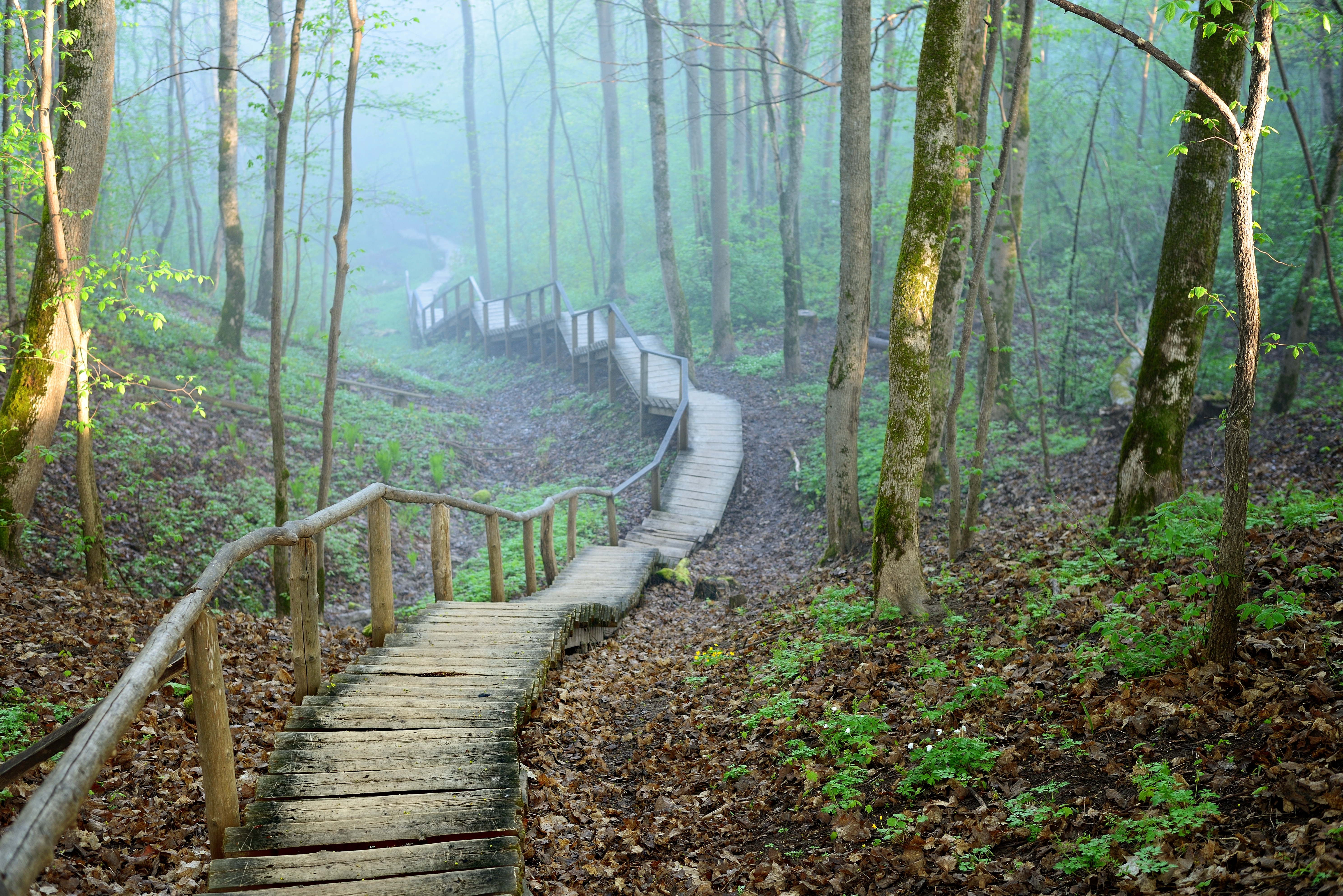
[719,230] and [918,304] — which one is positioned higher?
[719,230]

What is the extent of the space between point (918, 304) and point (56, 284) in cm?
670

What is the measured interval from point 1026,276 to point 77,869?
20.5 metres

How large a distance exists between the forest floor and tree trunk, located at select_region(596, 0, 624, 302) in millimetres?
20348

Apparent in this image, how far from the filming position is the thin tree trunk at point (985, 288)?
6398mm

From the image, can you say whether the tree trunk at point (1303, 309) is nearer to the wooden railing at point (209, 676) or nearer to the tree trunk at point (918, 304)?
the tree trunk at point (918, 304)

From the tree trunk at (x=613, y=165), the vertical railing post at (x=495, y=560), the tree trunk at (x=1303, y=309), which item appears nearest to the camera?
the vertical railing post at (x=495, y=560)

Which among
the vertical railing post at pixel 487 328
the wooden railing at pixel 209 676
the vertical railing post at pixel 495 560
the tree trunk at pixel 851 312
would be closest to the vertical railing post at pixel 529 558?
the vertical railing post at pixel 495 560

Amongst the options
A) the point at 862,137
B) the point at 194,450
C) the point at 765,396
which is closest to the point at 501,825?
the point at 862,137

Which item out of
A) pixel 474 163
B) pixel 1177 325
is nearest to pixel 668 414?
pixel 1177 325

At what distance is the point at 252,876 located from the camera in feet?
10.3

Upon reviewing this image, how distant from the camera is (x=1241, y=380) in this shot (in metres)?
3.63

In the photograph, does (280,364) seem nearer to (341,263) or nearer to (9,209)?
(341,263)

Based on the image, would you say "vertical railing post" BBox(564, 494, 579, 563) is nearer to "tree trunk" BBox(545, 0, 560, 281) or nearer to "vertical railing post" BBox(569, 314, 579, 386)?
"vertical railing post" BBox(569, 314, 579, 386)

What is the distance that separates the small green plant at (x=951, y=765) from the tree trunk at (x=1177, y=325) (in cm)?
337
